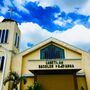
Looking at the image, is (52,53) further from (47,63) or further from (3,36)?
(3,36)

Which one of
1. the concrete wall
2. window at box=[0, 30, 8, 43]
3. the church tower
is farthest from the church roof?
the concrete wall

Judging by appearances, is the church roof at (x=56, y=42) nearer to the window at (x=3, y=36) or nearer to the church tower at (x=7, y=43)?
the church tower at (x=7, y=43)

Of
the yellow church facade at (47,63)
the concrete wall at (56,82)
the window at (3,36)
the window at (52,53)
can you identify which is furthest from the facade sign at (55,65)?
the window at (3,36)

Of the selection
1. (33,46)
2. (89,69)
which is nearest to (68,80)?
(89,69)

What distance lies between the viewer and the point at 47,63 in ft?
81.6

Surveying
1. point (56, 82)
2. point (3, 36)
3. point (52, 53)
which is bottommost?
Answer: point (56, 82)

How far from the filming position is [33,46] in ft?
86.1

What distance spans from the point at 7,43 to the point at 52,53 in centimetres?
696

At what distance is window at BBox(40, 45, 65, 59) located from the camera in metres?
25.7

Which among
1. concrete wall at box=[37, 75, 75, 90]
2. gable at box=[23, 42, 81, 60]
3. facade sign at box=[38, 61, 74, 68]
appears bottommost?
concrete wall at box=[37, 75, 75, 90]

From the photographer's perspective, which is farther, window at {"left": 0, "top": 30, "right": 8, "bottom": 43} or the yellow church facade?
window at {"left": 0, "top": 30, "right": 8, "bottom": 43}

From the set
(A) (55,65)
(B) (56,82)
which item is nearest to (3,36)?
(A) (55,65)

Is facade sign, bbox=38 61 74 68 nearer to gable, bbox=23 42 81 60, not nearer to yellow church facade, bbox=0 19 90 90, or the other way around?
yellow church facade, bbox=0 19 90 90

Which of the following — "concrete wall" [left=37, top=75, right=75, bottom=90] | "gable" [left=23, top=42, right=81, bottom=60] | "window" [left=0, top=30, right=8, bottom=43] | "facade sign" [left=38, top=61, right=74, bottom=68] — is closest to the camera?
"concrete wall" [left=37, top=75, right=75, bottom=90]
